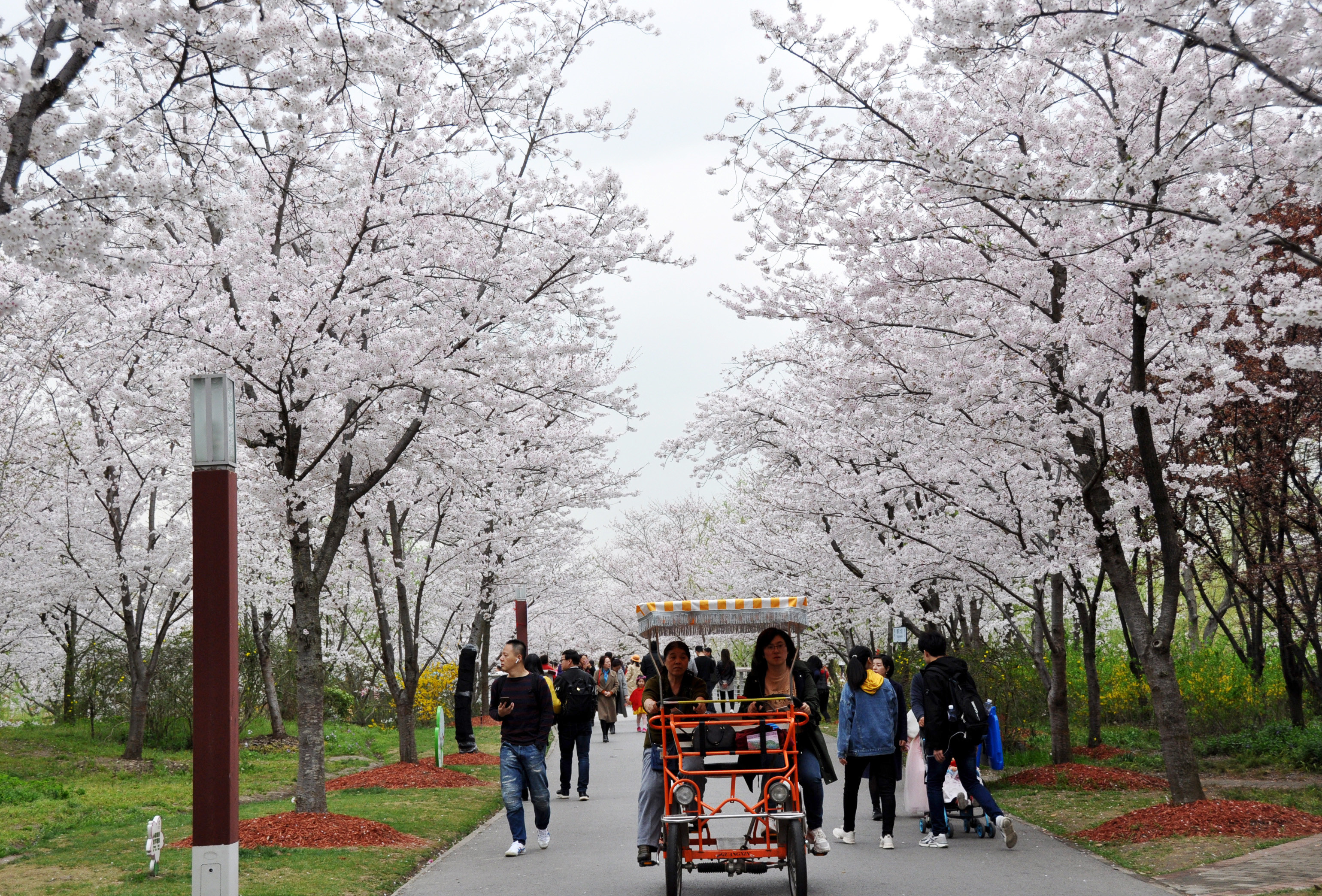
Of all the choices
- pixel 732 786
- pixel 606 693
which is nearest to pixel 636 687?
pixel 606 693

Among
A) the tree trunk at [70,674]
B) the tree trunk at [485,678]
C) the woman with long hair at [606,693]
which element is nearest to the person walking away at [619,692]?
the woman with long hair at [606,693]

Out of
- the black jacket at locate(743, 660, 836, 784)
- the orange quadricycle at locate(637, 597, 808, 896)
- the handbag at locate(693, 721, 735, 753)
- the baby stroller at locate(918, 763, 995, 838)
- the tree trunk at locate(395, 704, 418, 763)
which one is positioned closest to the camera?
the orange quadricycle at locate(637, 597, 808, 896)

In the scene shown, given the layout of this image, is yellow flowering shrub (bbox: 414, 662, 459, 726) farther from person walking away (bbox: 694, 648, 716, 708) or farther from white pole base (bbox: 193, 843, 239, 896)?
white pole base (bbox: 193, 843, 239, 896)

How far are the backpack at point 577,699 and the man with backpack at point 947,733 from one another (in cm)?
607

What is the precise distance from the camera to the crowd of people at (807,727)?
8.70m

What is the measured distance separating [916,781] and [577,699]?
16.6 ft

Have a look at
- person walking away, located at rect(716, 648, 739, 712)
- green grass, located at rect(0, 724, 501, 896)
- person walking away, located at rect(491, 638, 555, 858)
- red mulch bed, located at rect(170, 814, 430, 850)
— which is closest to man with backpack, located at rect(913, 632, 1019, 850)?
person walking away, located at rect(716, 648, 739, 712)

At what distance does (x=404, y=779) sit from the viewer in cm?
1650

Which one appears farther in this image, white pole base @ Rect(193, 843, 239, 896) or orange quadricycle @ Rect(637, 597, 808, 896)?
orange quadricycle @ Rect(637, 597, 808, 896)

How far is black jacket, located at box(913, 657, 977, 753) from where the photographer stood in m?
10.7

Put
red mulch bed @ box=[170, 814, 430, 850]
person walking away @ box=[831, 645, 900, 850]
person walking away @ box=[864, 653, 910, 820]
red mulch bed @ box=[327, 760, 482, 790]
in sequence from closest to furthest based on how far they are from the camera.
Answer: red mulch bed @ box=[170, 814, 430, 850] → person walking away @ box=[831, 645, 900, 850] → person walking away @ box=[864, 653, 910, 820] → red mulch bed @ box=[327, 760, 482, 790]

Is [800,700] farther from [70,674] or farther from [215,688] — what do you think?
[70,674]

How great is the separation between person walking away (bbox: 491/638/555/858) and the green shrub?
8.46 meters

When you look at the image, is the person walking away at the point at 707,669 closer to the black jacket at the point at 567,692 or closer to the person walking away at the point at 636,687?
the black jacket at the point at 567,692
